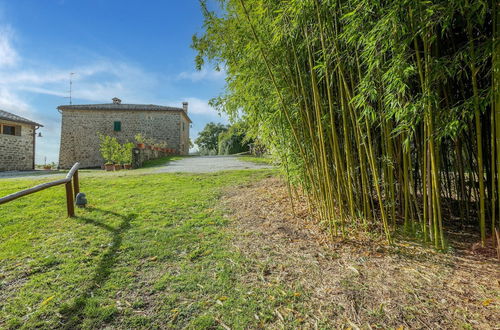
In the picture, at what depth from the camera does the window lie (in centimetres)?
1096

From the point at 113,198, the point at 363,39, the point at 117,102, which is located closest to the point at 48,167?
the point at 117,102

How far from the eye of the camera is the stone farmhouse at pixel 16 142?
10734mm

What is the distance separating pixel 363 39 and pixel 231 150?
14.1m

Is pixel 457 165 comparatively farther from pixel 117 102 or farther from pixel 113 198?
pixel 117 102

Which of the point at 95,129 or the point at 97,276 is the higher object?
the point at 95,129

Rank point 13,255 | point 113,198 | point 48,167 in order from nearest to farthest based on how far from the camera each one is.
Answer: point 13,255
point 113,198
point 48,167

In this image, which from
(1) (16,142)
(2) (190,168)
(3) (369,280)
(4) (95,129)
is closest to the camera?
(3) (369,280)

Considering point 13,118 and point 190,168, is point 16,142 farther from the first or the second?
point 190,168

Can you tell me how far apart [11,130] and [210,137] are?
1522cm

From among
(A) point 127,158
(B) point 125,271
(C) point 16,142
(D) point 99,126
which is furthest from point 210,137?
(B) point 125,271

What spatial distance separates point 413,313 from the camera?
129cm

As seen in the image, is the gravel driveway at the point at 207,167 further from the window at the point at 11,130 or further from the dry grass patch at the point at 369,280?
the window at the point at 11,130

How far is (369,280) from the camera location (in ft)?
5.27

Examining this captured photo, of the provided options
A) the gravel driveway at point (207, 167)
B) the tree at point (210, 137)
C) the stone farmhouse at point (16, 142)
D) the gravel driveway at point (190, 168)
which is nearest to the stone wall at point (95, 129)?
the stone farmhouse at point (16, 142)
